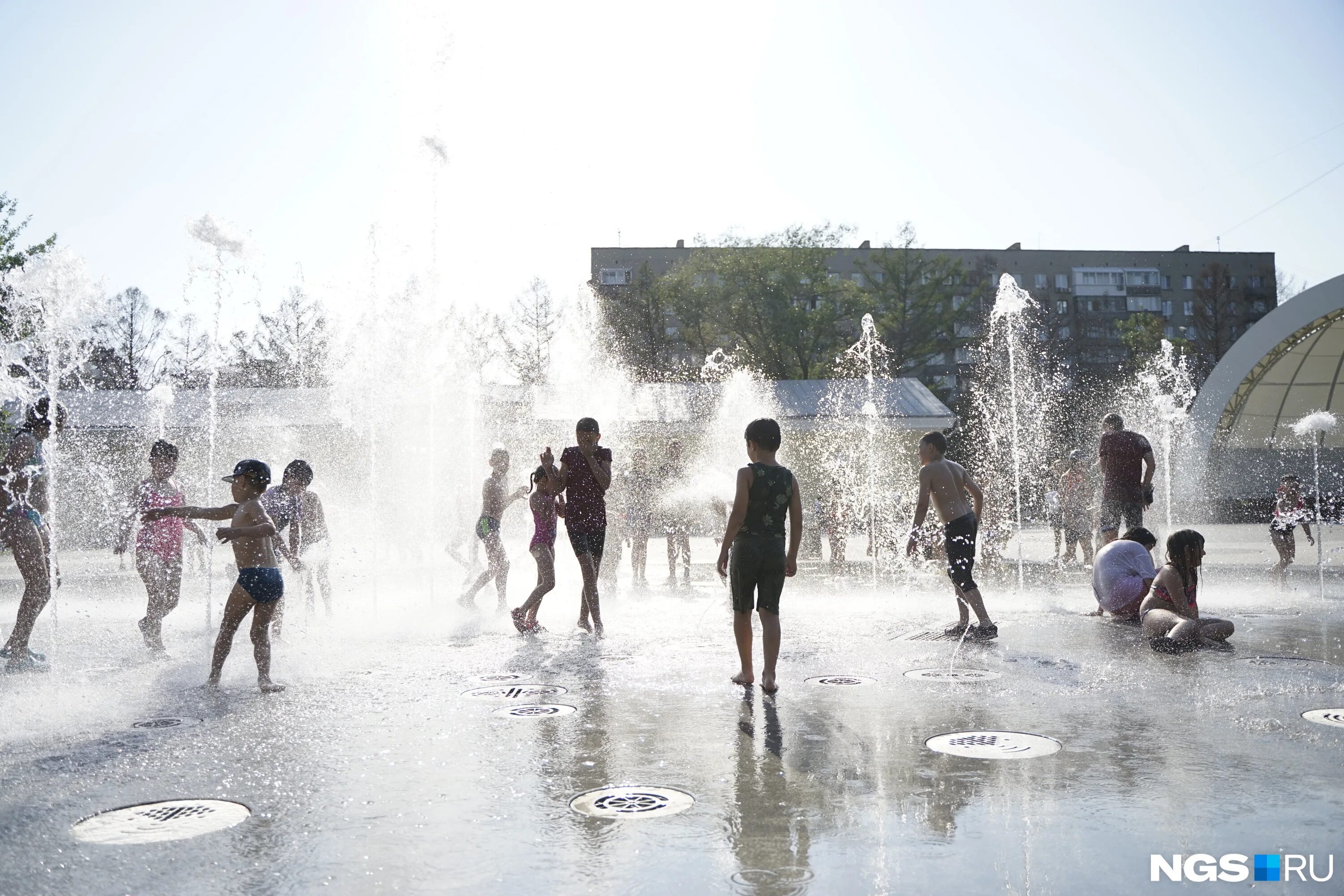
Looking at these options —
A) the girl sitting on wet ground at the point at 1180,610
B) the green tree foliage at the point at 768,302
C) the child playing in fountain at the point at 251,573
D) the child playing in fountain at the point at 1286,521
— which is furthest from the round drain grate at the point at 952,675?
the green tree foliage at the point at 768,302

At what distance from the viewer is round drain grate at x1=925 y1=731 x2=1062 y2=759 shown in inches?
165

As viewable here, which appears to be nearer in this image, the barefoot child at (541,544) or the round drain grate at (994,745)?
the round drain grate at (994,745)

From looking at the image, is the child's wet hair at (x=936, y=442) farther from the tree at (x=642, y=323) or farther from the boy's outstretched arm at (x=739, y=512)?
the tree at (x=642, y=323)

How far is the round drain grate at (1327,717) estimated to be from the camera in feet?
15.1

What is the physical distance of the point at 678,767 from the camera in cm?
403

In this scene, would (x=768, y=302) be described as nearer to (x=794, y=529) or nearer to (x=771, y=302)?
(x=771, y=302)

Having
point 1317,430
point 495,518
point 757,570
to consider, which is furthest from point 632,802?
point 1317,430

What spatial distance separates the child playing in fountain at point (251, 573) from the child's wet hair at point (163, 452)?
6.22 ft

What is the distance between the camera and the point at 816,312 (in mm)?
45750

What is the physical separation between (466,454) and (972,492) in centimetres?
1423

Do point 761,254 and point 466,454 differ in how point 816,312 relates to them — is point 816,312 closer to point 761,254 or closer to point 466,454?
point 761,254

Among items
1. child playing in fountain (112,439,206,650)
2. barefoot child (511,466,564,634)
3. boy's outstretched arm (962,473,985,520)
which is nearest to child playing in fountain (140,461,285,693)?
child playing in fountain (112,439,206,650)

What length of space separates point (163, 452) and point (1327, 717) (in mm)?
7436

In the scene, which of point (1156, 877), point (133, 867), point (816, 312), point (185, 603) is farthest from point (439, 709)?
point (816, 312)
